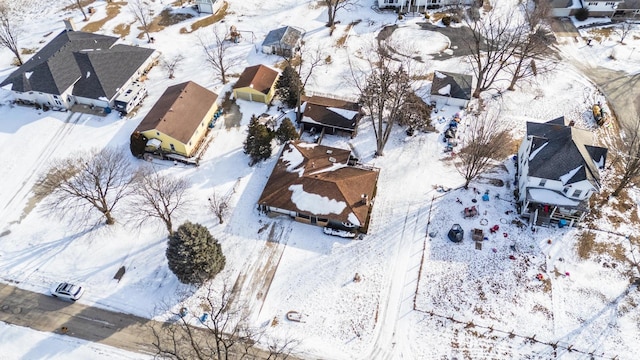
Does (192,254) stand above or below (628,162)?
above

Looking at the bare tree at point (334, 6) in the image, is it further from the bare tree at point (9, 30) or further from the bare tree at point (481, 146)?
the bare tree at point (9, 30)

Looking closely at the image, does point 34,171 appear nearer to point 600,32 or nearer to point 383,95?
point 383,95

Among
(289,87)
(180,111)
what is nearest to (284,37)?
(289,87)

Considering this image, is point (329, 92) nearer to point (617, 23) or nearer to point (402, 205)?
point (402, 205)

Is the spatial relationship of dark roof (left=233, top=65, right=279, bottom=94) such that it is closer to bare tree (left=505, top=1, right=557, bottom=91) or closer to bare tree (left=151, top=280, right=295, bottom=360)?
bare tree (left=151, top=280, right=295, bottom=360)

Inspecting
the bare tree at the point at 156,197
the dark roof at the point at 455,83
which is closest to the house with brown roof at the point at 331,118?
the dark roof at the point at 455,83
